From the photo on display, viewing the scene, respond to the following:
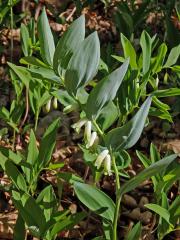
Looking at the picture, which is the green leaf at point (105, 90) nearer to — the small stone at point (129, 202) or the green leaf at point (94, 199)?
the green leaf at point (94, 199)

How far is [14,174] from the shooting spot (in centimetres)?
135

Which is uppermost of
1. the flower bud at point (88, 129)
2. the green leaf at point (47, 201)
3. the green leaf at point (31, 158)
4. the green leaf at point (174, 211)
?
the flower bud at point (88, 129)

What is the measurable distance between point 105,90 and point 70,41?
0.14 meters

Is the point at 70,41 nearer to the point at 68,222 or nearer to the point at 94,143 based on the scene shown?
the point at 94,143

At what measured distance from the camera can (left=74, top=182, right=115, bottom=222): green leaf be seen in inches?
45.5

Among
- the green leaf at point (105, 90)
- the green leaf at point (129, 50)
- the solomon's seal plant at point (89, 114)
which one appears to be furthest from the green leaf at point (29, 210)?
the green leaf at point (129, 50)

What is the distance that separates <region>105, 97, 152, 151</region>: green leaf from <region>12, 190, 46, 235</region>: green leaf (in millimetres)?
325

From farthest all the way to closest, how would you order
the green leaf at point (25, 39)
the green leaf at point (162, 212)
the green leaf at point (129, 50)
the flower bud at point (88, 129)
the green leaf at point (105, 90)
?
the green leaf at point (25, 39) → the green leaf at point (129, 50) → the green leaf at point (162, 212) → the flower bud at point (88, 129) → the green leaf at point (105, 90)

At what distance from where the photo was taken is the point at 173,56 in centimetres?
160

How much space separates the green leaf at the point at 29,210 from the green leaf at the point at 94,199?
0.51 ft

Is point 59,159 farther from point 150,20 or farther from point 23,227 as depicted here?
point 150,20

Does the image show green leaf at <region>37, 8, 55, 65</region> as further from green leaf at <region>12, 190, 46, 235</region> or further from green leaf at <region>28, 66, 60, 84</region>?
green leaf at <region>12, 190, 46, 235</region>

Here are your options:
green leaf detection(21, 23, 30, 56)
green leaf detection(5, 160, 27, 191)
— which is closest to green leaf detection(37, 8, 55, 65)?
green leaf detection(5, 160, 27, 191)

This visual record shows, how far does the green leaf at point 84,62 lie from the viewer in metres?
1.00
